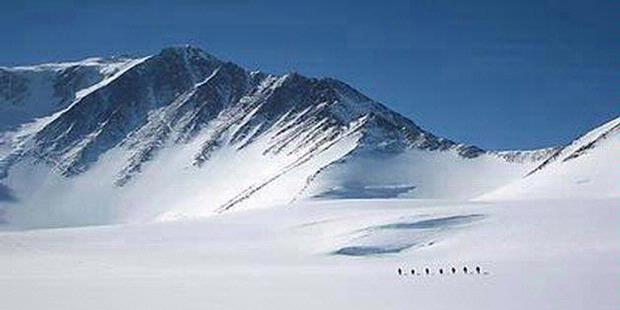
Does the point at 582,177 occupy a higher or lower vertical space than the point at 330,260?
→ higher

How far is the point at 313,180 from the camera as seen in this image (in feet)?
574

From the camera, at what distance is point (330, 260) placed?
66.4 m

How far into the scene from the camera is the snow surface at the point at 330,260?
30.6m

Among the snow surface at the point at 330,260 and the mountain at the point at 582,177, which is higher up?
the mountain at the point at 582,177

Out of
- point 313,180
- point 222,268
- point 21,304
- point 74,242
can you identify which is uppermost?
point 313,180

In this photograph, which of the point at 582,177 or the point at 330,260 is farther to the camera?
the point at 582,177

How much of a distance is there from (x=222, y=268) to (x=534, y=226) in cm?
2929

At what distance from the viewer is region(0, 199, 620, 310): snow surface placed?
3061 cm

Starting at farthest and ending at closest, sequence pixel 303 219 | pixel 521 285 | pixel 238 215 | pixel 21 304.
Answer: pixel 238 215 → pixel 303 219 → pixel 521 285 → pixel 21 304

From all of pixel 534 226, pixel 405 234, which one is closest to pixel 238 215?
pixel 405 234

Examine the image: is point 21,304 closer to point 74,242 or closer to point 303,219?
point 74,242

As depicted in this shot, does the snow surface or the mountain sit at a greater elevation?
the mountain

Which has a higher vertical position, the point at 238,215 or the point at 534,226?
the point at 238,215

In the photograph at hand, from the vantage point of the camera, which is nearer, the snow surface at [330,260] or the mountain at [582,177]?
the snow surface at [330,260]
